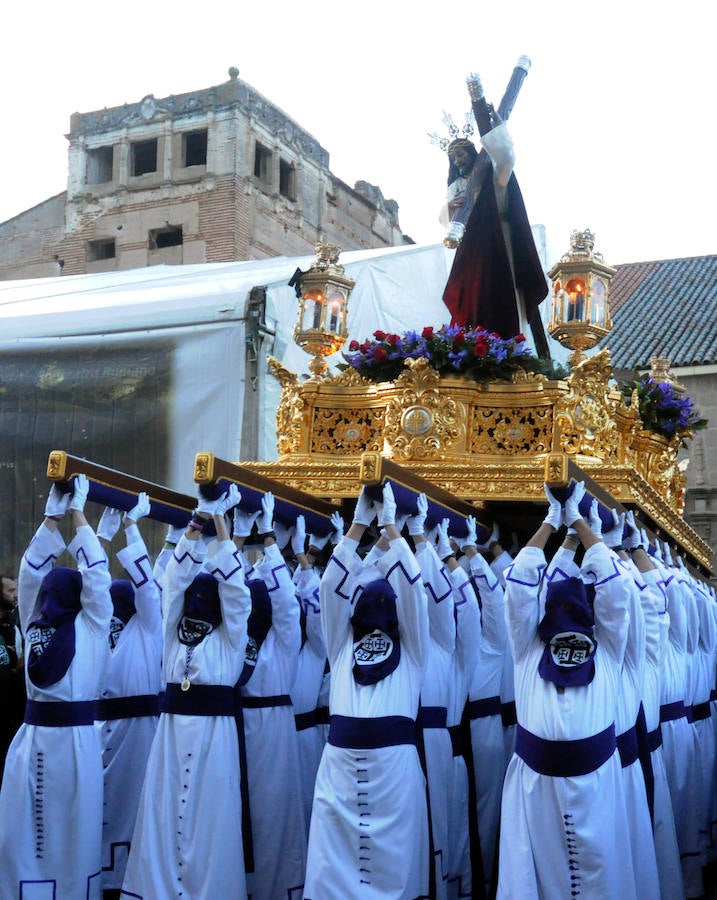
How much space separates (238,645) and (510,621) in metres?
1.36

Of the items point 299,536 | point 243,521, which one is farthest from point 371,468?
point 299,536

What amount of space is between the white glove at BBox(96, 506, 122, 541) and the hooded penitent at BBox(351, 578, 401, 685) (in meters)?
1.61

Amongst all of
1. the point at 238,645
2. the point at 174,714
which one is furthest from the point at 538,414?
the point at 174,714

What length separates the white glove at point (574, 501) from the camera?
482 cm

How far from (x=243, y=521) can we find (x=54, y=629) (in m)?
1.11

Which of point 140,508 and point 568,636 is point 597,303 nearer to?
point 568,636

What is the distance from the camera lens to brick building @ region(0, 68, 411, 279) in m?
22.8

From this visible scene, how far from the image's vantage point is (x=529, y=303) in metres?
7.89

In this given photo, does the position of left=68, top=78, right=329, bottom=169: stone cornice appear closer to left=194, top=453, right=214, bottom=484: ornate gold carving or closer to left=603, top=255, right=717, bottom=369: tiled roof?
left=603, top=255, right=717, bottom=369: tiled roof

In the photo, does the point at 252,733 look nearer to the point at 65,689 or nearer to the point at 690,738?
the point at 65,689

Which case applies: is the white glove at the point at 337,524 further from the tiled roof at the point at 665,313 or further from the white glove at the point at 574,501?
the tiled roof at the point at 665,313

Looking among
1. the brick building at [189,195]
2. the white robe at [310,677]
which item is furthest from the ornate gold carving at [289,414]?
the brick building at [189,195]

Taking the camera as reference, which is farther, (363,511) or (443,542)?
(443,542)

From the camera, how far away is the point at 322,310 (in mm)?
7383
